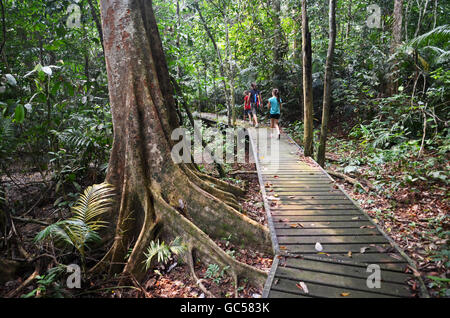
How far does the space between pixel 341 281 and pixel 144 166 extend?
322cm

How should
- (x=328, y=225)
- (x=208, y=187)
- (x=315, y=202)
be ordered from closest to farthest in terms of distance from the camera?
1. (x=328, y=225)
2. (x=208, y=187)
3. (x=315, y=202)

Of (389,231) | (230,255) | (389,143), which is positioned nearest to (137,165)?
(230,255)

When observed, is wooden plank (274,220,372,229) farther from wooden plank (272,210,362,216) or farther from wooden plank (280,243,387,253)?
wooden plank (280,243,387,253)

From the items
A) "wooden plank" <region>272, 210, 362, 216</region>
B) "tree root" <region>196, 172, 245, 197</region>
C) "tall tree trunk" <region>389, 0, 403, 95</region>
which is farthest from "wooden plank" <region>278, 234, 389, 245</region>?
"tall tree trunk" <region>389, 0, 403, 95</region>

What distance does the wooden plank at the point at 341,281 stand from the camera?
269 centimetres

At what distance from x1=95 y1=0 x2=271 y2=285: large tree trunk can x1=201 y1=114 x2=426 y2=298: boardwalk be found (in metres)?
0.54

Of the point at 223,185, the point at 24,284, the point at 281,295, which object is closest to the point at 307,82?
the point at 223,185

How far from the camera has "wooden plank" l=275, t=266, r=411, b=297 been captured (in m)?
2.69

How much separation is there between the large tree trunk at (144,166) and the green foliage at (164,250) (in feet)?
0.39

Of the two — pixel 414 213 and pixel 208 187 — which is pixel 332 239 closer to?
pixel 414 213

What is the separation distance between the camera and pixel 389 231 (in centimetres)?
405

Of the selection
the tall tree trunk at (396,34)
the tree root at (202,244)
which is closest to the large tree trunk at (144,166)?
the tree root at (202,244)

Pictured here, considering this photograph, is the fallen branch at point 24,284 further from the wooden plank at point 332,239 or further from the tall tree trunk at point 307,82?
the tall tree trunk at point 307,82

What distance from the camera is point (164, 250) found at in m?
3.35
